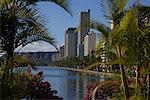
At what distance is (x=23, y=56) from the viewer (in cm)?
671

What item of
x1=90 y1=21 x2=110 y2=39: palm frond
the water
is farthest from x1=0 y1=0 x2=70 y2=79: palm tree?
the water

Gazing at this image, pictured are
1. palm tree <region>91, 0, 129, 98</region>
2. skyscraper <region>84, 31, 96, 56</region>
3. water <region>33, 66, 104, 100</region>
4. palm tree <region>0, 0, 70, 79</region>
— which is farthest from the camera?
water <region>33, 66, 104, 100</region>

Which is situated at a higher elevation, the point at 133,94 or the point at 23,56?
the point at 23,56

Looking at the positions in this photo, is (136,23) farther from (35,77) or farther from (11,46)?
(35,77)

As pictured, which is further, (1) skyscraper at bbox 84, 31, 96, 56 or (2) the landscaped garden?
(1) skyscraper at bbox 84, 31, 96, 56

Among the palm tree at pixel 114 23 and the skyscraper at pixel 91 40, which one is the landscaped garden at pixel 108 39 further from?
the skyscraper at pixel 91 40

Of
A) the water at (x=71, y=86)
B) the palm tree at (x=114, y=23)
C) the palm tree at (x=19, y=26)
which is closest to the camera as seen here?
the palm tree at (x=19, y=26)

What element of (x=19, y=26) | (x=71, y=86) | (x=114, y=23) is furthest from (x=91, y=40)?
(x=71, y=86)

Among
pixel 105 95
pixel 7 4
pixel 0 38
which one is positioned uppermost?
pixel 7 4

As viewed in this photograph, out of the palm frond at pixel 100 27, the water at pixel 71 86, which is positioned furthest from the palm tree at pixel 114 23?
the water at pixel 71 86

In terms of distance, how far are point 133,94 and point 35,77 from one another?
8662mm

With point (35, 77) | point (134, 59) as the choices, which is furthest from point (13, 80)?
point (35, 77)

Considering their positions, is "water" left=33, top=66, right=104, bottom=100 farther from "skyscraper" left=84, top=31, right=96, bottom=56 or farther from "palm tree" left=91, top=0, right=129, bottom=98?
"palm tree" left=91, top=0, right=129, bottom=98

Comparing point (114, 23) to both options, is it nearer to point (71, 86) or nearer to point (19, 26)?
point (19, 26)
